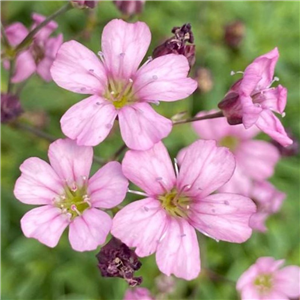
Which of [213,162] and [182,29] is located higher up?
[182,29]

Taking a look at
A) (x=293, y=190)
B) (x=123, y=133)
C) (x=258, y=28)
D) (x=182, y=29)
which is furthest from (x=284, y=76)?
(x=123, y=133)

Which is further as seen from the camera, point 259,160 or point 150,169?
point 259,160

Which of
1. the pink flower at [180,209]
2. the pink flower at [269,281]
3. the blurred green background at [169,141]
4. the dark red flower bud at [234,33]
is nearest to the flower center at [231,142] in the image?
the blurred green background at [169,141]

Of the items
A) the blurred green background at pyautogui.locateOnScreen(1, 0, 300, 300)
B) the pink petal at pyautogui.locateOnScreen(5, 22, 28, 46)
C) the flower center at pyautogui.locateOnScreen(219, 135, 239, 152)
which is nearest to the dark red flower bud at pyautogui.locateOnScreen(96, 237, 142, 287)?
the blurred green background at pyautogui.locateOnScreen(1, 0, 300, 300)

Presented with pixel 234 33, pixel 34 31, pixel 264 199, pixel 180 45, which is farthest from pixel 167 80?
pixel 234 33

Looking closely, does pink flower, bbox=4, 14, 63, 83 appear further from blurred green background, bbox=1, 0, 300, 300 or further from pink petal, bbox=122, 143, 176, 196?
pink petal, bbox=122, 143, 176, 196

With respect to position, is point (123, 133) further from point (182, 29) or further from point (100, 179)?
point (182, 29)

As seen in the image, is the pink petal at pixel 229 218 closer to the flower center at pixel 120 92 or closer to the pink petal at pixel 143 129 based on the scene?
the pink petal at pixel 143 129

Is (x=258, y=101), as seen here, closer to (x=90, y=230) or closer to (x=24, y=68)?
(x=90, y=230)
